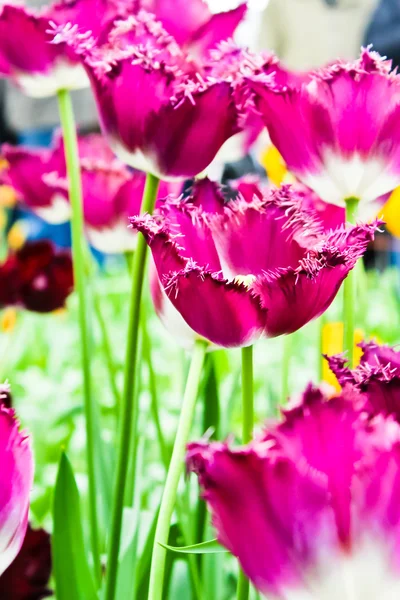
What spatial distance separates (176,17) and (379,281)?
125 centimetres

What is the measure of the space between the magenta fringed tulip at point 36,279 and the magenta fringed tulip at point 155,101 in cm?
45

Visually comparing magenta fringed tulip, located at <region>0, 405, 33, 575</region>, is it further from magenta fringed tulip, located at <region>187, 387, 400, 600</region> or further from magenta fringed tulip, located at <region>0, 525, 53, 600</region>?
magenta fringed tulip, located at <region>0, 525, 53, 600</region>

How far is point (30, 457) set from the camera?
185mm

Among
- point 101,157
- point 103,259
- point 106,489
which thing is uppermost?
point 103,259

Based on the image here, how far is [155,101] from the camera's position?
0.26 meters

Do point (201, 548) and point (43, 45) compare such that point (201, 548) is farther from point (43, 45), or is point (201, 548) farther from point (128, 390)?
point (43, 45)

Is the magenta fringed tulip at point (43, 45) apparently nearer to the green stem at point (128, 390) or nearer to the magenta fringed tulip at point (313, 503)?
the green stem at point (128, 390)

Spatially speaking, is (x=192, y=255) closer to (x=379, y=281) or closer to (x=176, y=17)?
(x=176, y=17)

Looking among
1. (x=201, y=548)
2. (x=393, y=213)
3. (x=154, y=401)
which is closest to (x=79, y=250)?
(x=154, y=401)

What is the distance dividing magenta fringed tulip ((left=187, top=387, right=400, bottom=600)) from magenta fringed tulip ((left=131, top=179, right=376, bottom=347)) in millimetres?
57

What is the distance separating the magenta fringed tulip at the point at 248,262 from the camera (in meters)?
0.20

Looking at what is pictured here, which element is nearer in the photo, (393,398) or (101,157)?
(393,398)

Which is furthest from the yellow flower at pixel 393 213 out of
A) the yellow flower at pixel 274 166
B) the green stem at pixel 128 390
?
the green stem at pixel 128 390

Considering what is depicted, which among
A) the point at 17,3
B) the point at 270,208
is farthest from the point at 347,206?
the point at 17,3
